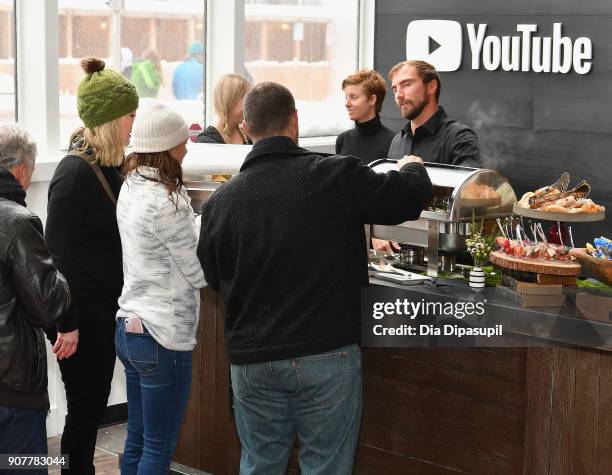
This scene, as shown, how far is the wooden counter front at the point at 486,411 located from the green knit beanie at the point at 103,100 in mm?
1295

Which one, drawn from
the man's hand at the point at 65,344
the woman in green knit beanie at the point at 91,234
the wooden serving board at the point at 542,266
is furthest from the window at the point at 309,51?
the wooden serving board at the point at 542,266

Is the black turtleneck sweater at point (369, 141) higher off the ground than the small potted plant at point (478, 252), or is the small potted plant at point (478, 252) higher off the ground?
the black turtleneck sweater at point (369, 141)

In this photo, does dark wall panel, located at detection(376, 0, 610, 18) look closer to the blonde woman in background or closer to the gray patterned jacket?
the blonde woman in background

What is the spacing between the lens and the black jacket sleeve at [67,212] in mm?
3582

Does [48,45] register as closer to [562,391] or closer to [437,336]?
[437,336]

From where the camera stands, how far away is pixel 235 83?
502 centimetres

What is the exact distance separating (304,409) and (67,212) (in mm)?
1192

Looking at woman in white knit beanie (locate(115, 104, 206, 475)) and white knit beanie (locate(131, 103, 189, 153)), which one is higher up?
white knit beanie (locate(131, 103, 189, 153))

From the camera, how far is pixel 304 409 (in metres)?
3.01

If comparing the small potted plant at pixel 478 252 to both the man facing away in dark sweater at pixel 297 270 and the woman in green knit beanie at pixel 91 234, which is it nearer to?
the man facing away in dark sweater at pixel 297 270

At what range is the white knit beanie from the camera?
3.27 m

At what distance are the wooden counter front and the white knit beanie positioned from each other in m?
1.08

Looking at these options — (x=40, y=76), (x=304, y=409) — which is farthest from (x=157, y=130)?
(x=40, y=76)

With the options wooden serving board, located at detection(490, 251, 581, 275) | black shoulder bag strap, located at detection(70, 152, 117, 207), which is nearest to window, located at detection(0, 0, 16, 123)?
black shoulder bag strap, located at detection(70, 152, 117, 207)
